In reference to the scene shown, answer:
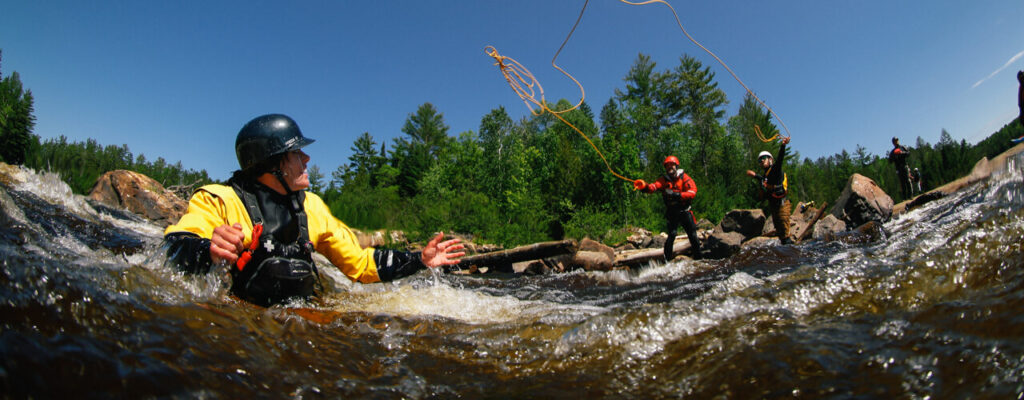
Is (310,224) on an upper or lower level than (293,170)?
lower

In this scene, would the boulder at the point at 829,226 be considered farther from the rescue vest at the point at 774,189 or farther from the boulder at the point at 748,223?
the rescue vest at the point at 774,189

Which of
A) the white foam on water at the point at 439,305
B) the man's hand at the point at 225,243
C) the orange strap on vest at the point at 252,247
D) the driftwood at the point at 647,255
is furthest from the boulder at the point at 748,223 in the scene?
the man's hand at the point at 225,243

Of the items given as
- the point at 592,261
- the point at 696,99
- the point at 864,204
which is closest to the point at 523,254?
the point at 592,261

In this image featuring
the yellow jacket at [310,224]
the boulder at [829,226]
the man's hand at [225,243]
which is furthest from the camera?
the boulder at [829,226]

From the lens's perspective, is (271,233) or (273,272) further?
(271,233)

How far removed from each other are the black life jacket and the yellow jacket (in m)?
0.09

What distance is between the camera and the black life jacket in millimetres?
2670

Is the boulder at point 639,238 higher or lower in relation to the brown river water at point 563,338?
lower

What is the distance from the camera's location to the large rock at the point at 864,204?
11.2 m

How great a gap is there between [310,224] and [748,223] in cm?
1242

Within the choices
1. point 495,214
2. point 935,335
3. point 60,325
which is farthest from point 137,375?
point 495,214

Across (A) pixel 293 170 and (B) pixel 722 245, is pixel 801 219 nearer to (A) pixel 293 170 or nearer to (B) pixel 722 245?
(B) pixel 722 245

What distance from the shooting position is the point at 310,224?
319 cm

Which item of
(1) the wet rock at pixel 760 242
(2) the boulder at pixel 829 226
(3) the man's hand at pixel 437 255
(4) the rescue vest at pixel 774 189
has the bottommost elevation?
(1) the wet rock at pixel 760 242
